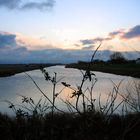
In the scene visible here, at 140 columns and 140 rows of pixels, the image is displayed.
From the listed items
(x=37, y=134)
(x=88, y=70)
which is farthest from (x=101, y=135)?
(x=88, y=70)

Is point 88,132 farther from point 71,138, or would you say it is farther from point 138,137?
point 138,137

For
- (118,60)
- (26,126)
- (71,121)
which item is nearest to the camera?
(26,126)

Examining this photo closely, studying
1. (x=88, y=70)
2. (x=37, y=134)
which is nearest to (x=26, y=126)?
(x=37, y=134)

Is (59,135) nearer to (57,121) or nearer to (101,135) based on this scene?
(101,135)

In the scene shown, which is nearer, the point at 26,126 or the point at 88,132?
A: the point at 88,132

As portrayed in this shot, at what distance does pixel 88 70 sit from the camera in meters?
4.17

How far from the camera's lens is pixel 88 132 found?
5.36 meters

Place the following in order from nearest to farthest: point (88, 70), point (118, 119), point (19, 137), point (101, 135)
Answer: point (88, 70), point (101, 135), point (19, 137), point (118, 119)

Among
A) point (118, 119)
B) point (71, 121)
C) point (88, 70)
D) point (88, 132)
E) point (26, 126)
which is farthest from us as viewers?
point (118, 119)

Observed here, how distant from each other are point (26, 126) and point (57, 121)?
3949 mm

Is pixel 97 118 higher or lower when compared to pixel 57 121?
higher

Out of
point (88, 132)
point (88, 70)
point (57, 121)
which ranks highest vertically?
point (88, 70)

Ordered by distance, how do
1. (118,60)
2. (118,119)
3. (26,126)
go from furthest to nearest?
(118,60)
(118,119)
(26,126)

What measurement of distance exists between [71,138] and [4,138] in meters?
1.52
